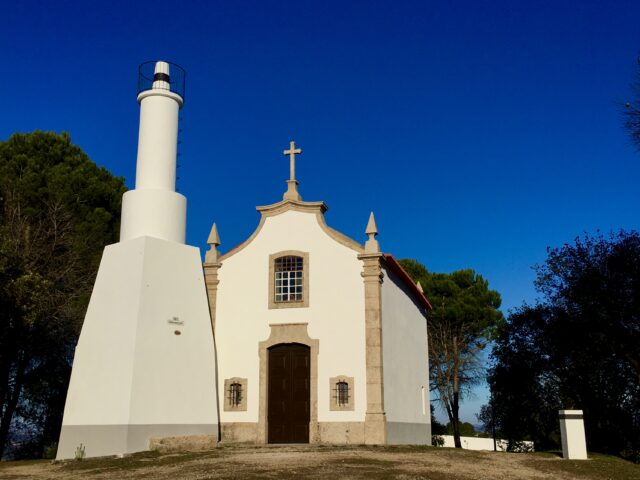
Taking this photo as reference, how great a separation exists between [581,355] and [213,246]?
14788 mm

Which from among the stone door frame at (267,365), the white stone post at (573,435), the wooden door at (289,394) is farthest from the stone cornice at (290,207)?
the white stone post at (573,435)

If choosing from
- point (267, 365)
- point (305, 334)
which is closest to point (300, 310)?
point (305, 334)

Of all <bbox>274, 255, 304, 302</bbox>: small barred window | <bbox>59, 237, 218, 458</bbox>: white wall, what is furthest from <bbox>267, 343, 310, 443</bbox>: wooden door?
<bbox>59, 237, 218, 458</bbox>: white wall

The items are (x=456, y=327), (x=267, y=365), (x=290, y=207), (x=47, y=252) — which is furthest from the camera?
(x=456, y=327)

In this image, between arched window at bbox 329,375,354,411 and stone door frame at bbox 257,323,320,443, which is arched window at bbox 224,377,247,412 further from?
arched window at bbox 329,375,354,411

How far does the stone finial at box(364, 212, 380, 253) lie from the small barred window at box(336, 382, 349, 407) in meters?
4.01

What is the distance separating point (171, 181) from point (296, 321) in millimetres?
5718

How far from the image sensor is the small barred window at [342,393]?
18078 mm

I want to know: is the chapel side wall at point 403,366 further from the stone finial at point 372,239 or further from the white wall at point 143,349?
the white wall at point 143,349

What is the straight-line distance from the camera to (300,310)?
19.2m

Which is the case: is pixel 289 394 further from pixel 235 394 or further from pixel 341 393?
pixel 235 394

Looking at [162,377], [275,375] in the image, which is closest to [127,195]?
[162,377]

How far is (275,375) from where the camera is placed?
1898cm

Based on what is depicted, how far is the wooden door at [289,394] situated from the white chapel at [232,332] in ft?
0.10
